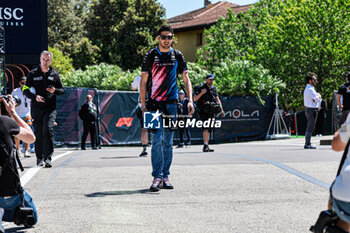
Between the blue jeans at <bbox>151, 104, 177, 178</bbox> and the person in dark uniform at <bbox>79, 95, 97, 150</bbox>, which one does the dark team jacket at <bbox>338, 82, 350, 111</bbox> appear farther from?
the person in dark uniform at <bbox>79, 95, 97, 150</bbox>

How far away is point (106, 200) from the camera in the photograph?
5.40 meters

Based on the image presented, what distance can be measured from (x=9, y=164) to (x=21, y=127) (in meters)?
0.33

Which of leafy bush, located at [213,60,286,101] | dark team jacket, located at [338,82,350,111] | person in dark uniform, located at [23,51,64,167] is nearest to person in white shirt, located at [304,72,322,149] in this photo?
dark team jacket, located at [338,82,350,111]

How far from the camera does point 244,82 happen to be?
22.7 metres

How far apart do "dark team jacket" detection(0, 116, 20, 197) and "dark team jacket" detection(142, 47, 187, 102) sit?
8.91 ft

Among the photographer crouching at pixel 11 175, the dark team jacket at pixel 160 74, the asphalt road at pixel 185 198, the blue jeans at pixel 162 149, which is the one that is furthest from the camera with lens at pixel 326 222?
the dark team jacket at pixel 160 74

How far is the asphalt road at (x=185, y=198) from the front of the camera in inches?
170

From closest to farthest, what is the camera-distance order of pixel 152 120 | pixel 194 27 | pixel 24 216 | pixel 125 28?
1. pixel 24 216
2. pixel 152 120
3. pixel 125 28
4. pixel 194 27

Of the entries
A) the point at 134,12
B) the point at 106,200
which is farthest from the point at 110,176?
the point at 134,12

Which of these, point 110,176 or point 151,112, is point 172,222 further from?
point 110,176

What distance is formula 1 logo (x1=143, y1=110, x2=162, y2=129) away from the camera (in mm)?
6133

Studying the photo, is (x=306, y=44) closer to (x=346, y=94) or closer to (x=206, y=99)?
(x=346, y=94)

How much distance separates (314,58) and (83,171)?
96.8 feet

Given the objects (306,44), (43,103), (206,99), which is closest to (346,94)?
(206,99)
